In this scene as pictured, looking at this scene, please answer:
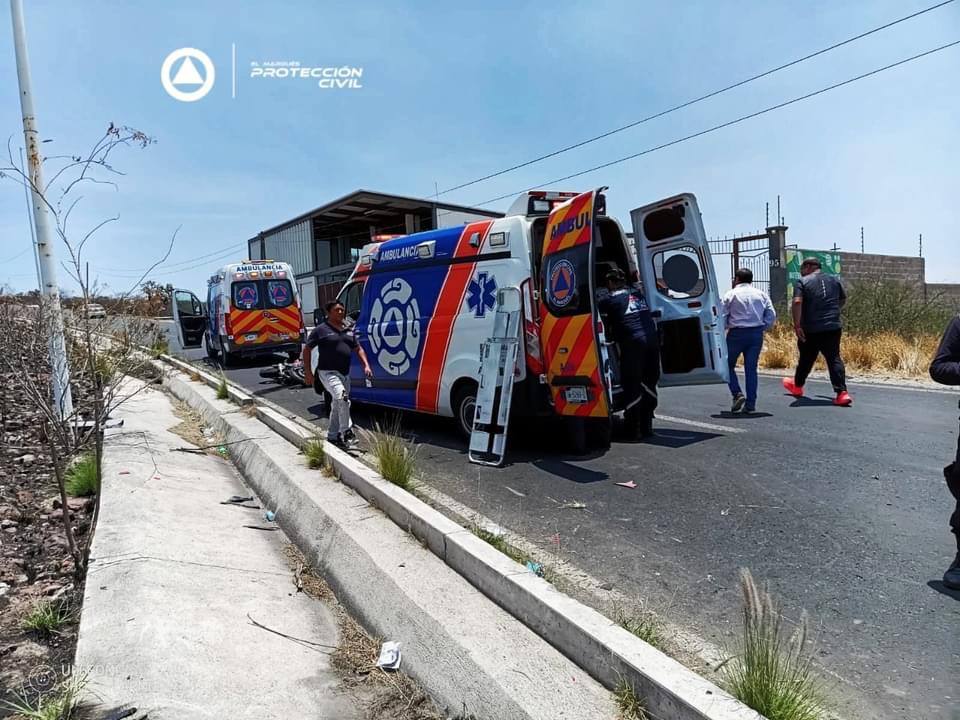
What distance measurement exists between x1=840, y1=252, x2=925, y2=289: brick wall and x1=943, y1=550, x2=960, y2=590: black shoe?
1780 cm

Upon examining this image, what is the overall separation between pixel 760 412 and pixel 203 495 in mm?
6077

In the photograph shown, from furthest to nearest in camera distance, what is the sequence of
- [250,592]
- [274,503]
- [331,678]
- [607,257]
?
[607,257] → [274,503] → [250,592] → [331,678]

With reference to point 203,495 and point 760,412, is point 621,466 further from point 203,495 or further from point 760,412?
point 203,495

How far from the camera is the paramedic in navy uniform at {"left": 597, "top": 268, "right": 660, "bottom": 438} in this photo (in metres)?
6.34

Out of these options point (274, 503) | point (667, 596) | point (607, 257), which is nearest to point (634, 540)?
point (667, 596)

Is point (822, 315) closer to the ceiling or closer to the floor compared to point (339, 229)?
closer to the floor

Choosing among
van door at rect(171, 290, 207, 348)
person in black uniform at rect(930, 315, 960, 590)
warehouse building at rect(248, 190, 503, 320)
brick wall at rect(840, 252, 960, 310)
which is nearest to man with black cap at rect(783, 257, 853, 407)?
person in black uniform at rect(930, 315, 960, 590)

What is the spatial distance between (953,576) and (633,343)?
138 inches

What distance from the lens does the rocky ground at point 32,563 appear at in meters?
3.19

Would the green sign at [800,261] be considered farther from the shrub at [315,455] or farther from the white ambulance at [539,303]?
the shrub at [315,455]

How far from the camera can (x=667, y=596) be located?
325 cm

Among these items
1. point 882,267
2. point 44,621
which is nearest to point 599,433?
point 44,621

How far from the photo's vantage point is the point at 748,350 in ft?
25.5

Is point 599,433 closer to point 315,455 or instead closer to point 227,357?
point 315,455
